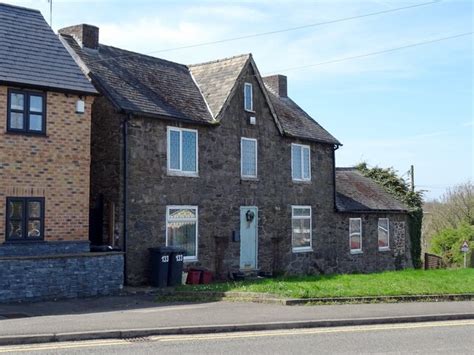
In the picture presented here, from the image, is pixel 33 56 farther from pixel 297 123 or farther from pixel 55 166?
pixel 297 123

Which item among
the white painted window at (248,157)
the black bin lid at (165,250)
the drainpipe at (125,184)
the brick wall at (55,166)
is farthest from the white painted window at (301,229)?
the brick wall at (55,166)

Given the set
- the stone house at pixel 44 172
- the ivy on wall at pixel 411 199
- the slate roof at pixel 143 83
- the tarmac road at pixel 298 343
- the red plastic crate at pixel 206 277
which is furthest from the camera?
the ivy on wall at pixel 411 199

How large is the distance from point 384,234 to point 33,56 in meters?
19.4

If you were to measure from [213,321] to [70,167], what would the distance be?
772 cm

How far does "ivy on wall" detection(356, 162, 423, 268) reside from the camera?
34.2 m

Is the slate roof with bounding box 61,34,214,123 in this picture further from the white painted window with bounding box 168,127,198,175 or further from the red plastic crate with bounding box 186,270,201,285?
the red plastic crate with bounding box 186,270,201,285

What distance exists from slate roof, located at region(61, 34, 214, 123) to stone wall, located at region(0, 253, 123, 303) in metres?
5.08

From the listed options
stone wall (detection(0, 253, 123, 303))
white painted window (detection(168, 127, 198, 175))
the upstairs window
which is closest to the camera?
stone wall (detection(0, 253, 123, 303))

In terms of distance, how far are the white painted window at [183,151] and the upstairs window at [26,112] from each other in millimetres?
4913

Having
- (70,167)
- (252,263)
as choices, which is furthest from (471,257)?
(70,167)

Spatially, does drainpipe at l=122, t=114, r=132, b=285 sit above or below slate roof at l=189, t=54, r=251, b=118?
below

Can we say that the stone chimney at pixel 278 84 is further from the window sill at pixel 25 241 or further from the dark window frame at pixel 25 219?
the window sill at pixel 25 241

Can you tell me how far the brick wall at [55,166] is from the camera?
17.5 metres

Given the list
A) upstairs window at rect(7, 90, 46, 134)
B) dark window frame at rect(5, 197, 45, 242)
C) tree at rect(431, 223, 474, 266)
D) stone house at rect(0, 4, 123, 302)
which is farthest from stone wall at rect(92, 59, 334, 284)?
tree at rect(431, 223, 474, 266)
